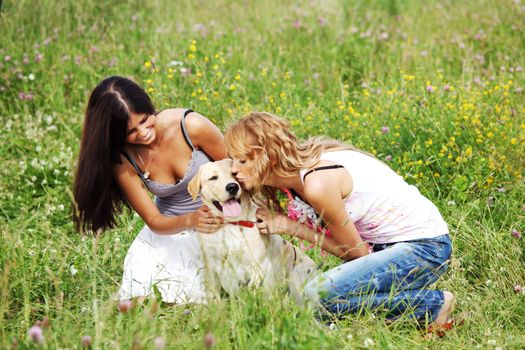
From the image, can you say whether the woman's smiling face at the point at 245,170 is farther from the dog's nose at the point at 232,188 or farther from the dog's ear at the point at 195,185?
the dog's ear at the point at 195,185

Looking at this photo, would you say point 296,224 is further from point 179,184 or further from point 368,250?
point 179,184

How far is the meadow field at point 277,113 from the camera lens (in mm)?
2809

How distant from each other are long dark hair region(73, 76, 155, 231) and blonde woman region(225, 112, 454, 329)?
534mm

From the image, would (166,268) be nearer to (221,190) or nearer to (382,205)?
(221,190)

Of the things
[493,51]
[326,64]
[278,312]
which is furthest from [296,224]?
[493,51]

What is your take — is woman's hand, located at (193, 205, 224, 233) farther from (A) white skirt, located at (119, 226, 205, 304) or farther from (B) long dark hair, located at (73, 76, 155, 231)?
(B) long dark hair, located at (73, 76, 155, 231)

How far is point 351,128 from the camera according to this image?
470 centimetres

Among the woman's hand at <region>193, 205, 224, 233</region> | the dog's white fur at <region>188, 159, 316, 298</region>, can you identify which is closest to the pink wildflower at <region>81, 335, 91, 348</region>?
the dog's white fur at <region>188, 159, 316, 298</region>

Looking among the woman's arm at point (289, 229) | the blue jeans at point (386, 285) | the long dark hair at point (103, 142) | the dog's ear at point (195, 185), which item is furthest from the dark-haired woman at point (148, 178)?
the blue jeans at point (386, 285)

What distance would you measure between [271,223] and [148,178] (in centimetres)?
74

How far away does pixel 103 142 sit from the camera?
11.0 feet

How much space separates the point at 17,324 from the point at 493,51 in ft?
15.6

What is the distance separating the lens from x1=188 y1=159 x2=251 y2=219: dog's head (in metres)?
3.14

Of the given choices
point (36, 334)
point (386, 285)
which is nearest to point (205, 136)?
point (386, 285)
